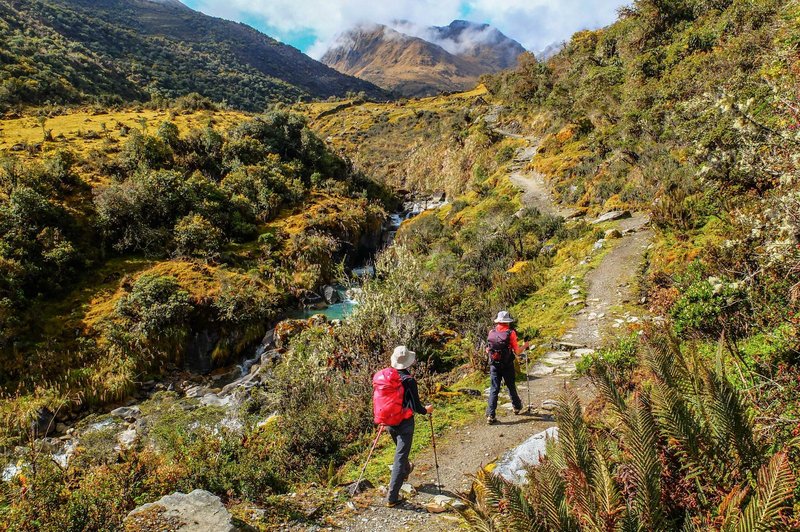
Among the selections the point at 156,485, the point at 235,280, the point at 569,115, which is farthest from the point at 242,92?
the point at 156,485

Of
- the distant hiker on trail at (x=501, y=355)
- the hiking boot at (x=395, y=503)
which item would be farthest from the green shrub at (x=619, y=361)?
the hiking boot at (x=395, y=503)

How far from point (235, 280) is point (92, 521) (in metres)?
12.6

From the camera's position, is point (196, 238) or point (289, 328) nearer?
point (289, 328)

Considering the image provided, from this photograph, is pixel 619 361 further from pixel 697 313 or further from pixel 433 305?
pixel 433 305

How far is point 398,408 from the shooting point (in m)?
4.76

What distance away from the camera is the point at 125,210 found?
17.6 metres

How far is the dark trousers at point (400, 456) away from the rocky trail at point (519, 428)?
22 centimetres

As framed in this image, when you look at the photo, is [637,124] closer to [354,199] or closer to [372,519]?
[354,199]

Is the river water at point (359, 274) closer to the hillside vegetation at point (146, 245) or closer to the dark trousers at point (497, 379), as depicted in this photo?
the hillside vegetation at point (146, 245)

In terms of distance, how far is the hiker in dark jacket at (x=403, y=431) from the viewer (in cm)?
470

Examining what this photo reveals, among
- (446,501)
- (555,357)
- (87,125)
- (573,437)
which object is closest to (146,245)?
(87,125)

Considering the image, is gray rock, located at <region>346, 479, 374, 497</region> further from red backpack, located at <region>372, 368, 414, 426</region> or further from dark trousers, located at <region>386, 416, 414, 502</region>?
red backpack, located at <region>372, 368, 414, 426</region>

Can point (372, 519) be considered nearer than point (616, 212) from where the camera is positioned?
Yes

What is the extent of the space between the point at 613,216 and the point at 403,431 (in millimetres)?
12707
